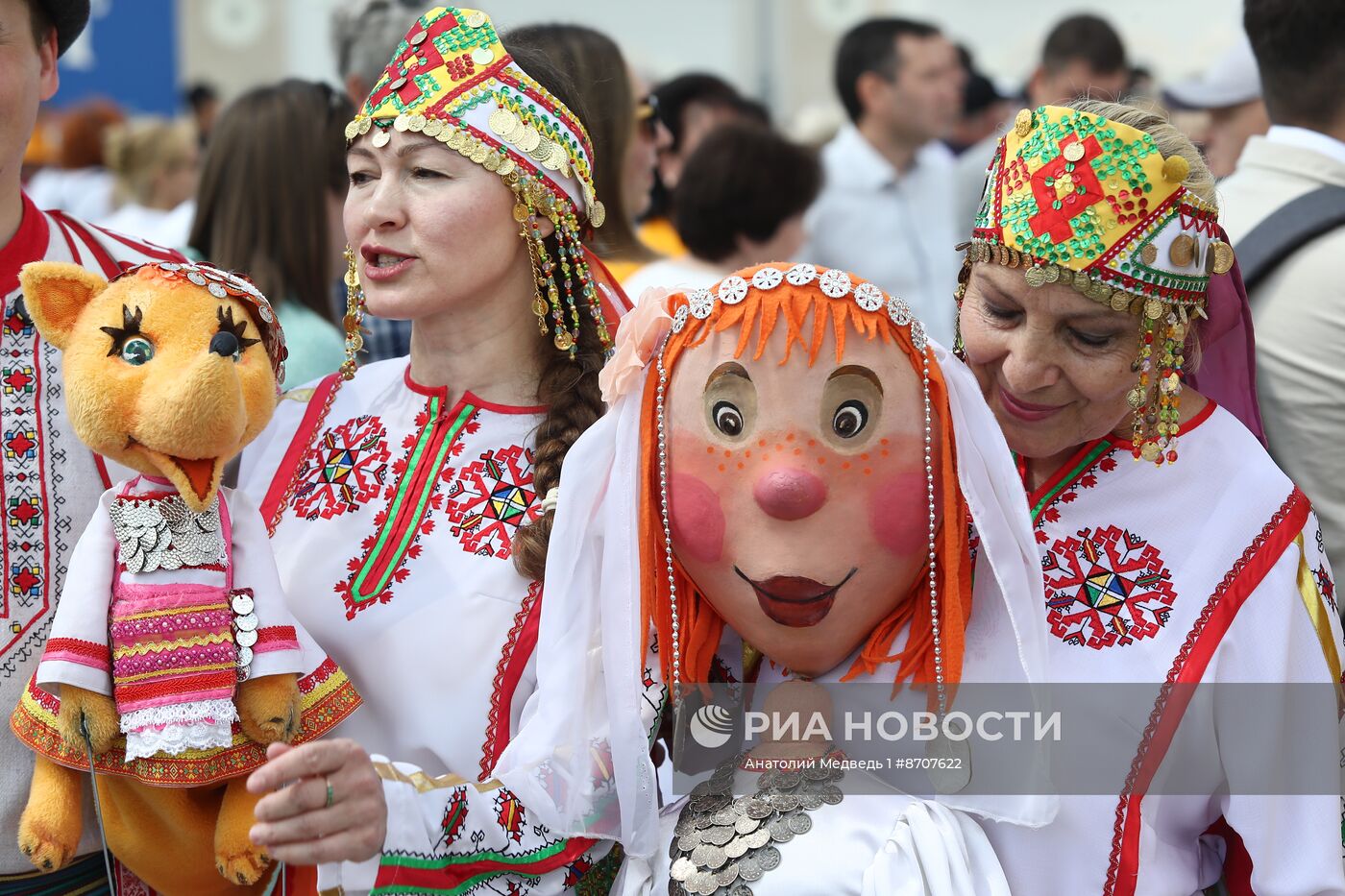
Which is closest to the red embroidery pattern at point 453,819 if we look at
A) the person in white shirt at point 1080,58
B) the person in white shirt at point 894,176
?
the person in white shirt at point 894,176

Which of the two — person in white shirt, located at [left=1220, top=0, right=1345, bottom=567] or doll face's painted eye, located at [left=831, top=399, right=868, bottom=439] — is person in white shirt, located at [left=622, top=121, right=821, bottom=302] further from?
doll face's painted eye, located at [left=831, top=399, right=868, bottom=439]

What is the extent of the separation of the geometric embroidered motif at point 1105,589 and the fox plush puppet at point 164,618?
1.05m

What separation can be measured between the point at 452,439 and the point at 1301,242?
1.65 m

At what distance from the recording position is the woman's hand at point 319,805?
187 centimetres

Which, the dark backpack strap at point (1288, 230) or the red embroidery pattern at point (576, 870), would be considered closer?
the red embroidery pattern at point (576, 870)

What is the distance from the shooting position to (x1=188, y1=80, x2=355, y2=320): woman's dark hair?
3801 millimetres

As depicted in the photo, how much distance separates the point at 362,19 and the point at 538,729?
2.99 meters

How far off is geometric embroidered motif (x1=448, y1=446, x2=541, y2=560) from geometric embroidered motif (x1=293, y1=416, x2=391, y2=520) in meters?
0.15

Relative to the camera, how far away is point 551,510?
2283 millimetres

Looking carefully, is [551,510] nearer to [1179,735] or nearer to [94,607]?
[94,607]

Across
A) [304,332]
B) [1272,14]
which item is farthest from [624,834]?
[1272,14]

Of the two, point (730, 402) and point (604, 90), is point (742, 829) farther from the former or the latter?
point (604, 90)

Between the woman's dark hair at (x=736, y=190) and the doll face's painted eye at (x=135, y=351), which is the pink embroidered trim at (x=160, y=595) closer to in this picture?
the doll face's painted eye at (x=135, y=351)

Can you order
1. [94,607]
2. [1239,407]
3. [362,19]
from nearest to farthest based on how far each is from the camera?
[94,607]
[1239,407]
[362,19]
